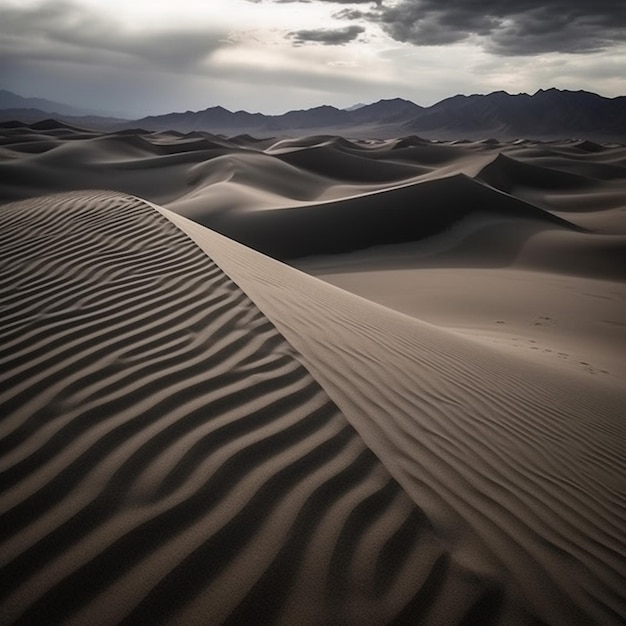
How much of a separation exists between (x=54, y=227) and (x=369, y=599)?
19.4ft

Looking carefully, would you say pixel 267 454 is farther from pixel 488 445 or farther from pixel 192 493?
pixel 488 445

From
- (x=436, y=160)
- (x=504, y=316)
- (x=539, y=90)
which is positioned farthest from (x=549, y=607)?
(x=539, y=90)

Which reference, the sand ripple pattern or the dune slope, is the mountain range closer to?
the dune slope

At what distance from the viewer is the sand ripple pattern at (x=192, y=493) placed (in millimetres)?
1594

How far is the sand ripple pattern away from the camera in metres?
1.59

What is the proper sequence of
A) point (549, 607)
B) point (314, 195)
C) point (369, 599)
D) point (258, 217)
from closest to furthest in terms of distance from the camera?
point (369, 599) → point (549, 607) → point (258, 217) → point (314, 195)

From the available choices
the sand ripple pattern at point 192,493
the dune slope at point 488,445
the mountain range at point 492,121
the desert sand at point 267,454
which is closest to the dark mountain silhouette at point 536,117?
the mountain range at point 492,121

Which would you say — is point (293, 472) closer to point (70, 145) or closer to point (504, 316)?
Result: point (504, 316)

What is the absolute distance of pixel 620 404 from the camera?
5039mm

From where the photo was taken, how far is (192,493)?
6.30ft

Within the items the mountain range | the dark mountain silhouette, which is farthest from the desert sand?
the dark mountain silhouette

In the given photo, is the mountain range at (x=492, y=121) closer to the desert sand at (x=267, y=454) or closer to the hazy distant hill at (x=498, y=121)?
the hazy distant hill at (x=498, y=121)

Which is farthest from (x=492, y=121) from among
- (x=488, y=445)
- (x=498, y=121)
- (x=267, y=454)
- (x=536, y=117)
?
(x=267, y=454)

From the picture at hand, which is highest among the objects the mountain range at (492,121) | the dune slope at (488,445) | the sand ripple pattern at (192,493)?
the mountain range at (492,121)
